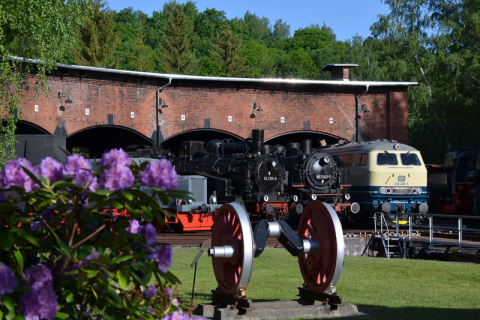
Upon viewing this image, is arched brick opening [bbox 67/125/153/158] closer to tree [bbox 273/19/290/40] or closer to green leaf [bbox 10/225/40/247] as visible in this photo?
green leaf [bbox 10/225/40/247]

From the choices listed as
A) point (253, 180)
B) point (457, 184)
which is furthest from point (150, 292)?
point (457, 184)

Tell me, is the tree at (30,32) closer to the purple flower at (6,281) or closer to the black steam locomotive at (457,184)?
the purple flower at (6,281)

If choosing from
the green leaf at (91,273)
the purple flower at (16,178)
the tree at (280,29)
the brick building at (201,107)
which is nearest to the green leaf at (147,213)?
the green leaf at (91,273)

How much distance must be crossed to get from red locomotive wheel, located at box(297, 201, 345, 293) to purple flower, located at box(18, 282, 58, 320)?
178 inches

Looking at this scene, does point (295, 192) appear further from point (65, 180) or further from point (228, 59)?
point (228, 59)

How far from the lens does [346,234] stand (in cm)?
1752

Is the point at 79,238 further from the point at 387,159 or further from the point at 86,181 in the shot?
the point at 387,159

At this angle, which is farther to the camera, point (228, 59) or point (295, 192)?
point (228, 59)

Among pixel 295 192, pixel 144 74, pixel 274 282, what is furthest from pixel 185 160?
pixel 274 282

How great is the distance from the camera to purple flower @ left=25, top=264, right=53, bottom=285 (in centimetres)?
301

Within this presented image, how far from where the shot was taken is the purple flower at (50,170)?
10.3 ft

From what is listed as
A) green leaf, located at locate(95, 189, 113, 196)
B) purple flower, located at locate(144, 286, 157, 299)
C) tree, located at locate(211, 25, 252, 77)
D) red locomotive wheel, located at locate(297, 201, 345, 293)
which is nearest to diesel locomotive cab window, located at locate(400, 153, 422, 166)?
red locomotive wheel, located at locate(297, 201, 345, 293)

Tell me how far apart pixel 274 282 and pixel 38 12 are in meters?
10.9

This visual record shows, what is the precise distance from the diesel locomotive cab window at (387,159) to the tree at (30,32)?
1111 centimetres
